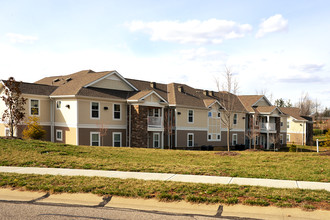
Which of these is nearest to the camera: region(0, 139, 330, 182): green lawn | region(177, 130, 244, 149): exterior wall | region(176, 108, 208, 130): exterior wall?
region(0, 139, 330, 182): green lawn

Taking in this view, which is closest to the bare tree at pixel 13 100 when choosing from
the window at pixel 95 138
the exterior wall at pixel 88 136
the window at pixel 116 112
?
the exterior wall at pixel 88 136

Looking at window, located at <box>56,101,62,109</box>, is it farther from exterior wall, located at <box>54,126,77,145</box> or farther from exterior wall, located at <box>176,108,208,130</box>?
exterior wall, located at <box>176,108,208,130</box>

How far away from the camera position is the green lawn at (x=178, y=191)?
7.63 m

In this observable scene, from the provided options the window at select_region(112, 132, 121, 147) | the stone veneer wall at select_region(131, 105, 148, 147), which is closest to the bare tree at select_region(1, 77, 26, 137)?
the window at select_region(112, 132, 121, 147)

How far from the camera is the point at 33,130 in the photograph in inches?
993

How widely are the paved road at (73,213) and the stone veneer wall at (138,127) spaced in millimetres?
21349

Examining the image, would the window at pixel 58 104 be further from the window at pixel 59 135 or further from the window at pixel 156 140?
the window at pixel 156 140

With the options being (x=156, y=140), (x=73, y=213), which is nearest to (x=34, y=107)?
(x=156, y=140)

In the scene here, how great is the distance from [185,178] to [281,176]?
3.43 metres

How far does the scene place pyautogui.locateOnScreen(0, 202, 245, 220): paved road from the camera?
22.3 feet

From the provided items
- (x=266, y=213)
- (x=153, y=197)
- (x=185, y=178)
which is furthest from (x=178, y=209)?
(x=185, y=178)

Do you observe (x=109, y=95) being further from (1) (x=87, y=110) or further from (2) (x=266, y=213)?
(2) (x=266, y=213)

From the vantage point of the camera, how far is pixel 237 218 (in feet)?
22.3

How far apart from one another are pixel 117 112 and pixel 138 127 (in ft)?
7.78
